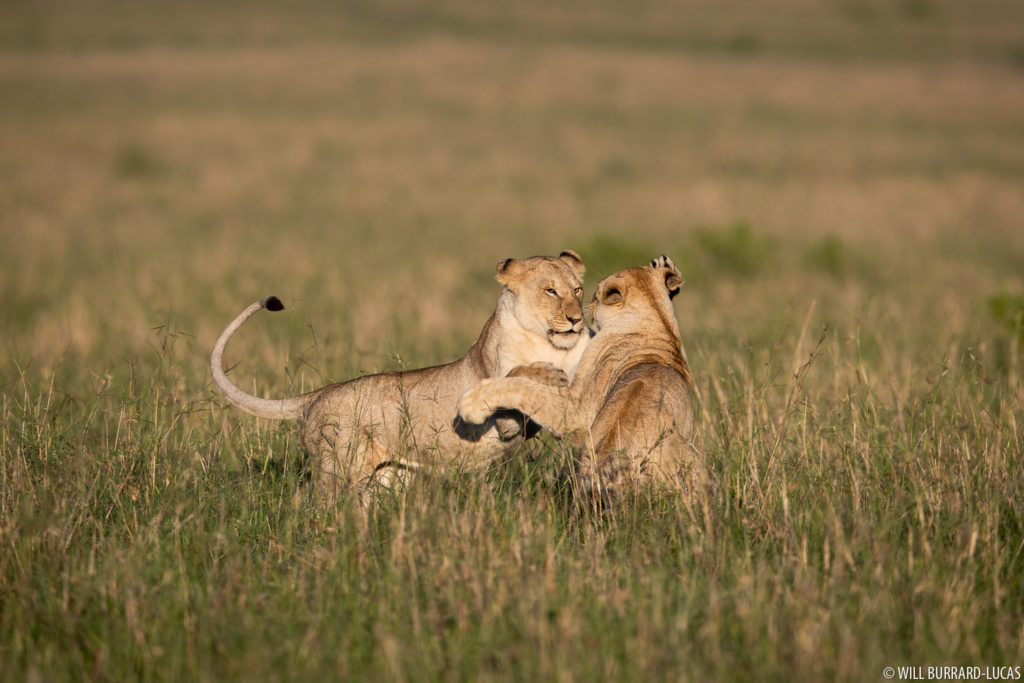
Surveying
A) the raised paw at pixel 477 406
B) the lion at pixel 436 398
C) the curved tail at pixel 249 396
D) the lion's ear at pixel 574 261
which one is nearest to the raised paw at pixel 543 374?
the lion at pixel 436 398

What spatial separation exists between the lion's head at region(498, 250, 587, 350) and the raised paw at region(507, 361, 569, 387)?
256 millimetres

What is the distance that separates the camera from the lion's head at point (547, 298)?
5.40m

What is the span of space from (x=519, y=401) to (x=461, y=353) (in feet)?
12.1

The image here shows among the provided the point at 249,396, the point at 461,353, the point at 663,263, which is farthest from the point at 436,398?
the point at 461,353

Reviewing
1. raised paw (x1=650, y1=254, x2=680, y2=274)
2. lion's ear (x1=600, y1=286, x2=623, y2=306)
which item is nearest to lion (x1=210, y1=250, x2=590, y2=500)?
lion's ear (x1=600, y1=286, x2=623, y2=306)

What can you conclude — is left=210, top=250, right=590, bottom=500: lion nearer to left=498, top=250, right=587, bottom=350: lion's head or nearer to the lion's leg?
left=498, top=250, right=587, bottom=350: lion's head

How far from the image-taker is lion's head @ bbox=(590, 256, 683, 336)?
5500 millimetres

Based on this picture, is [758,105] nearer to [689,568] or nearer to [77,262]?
[77,262]

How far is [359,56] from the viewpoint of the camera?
159 ft

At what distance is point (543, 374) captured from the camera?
5180mm

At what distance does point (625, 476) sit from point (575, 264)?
183 cm

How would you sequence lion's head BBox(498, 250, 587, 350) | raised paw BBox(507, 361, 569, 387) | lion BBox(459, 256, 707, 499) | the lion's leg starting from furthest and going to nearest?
lion's head BBox(498, 250, 587, 350) < raised paw BBox(507, 361, 569, 387) < the lion's leg < lion BBox(459, 256, 707, 499)

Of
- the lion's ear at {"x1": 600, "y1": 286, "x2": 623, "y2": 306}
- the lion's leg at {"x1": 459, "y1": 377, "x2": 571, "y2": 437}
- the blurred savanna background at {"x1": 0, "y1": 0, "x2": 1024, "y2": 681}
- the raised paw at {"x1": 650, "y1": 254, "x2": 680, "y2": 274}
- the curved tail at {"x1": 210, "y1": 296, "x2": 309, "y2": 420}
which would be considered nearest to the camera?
the blurred savanna background at {"x1": 0, "y1": 0, "x2": 1024, "y2": 681}

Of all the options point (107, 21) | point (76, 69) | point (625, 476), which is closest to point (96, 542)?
point (625, 476)
